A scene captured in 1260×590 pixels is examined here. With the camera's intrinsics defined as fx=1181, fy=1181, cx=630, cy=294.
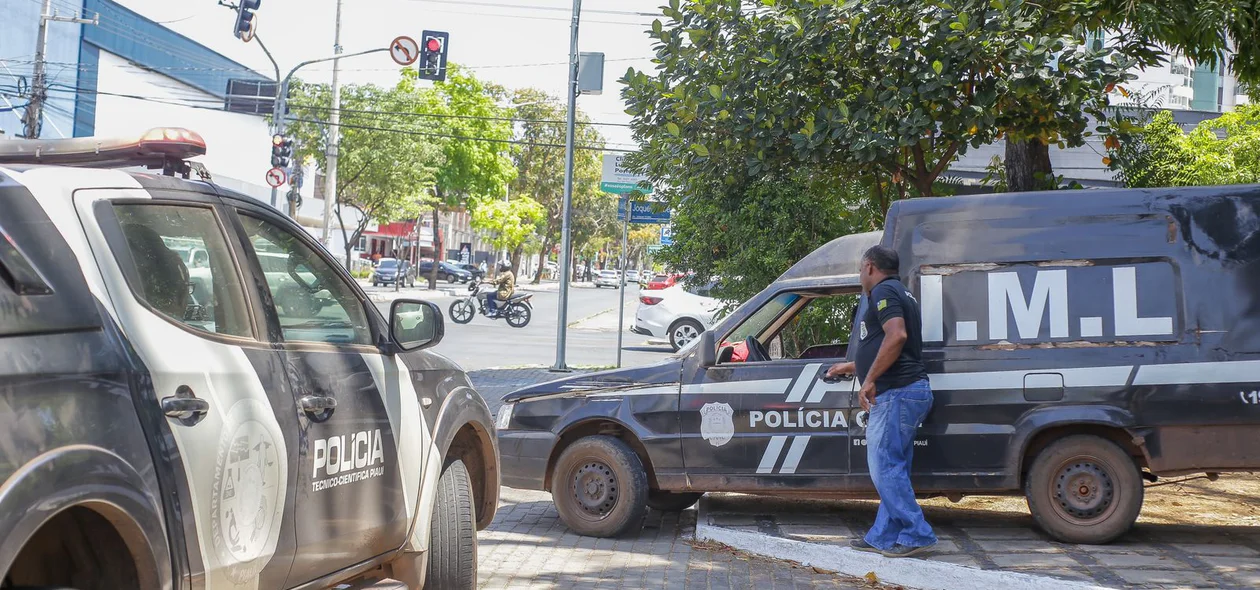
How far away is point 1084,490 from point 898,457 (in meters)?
1.17

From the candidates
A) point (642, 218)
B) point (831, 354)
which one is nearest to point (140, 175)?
point (831, 354)

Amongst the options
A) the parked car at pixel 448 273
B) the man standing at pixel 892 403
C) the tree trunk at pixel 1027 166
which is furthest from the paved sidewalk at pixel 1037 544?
the parked car at pixel 448 273

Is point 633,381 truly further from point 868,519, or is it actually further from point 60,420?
point 60,420

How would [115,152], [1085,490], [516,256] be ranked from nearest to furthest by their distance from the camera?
[115,152]
[1085,490]
[516,256]

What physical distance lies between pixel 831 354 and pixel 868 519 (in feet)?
3.82

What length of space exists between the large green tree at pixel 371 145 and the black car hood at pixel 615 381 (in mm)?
35159

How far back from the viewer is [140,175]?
3.43 m

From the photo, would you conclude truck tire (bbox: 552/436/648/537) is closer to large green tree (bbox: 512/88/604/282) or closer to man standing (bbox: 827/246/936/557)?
man standing (bbox: 827/246/936/557)

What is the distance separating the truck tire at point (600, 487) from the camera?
23.7 feet

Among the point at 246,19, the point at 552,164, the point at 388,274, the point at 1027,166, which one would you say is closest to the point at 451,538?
the point at 1027,166

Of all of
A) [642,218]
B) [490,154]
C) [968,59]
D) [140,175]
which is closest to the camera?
[140,175]

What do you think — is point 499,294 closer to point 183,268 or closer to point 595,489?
point 595,489

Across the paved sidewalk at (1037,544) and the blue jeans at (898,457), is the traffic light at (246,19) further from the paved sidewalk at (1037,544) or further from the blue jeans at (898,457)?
the blue jeans at (898,457)

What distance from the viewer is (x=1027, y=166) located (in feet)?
35.3
